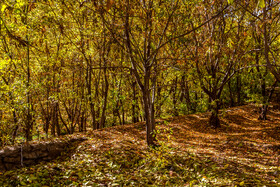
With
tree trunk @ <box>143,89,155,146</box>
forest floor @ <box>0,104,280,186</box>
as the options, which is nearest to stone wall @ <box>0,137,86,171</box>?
forest floor @ <box>0,104,280,186</box>

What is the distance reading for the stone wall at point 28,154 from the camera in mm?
7633

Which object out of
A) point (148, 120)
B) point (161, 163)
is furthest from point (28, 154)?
point (161, 163)

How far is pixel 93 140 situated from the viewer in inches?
391

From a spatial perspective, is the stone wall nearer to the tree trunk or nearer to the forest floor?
the forest floor

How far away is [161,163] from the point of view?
7234 millimetres

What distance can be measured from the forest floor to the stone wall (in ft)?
2.15

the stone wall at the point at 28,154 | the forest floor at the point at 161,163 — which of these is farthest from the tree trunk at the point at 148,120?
the stone wall at the point at 28,154

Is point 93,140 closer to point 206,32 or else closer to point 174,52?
point 174,52

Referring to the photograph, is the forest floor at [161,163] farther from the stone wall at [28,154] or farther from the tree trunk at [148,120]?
the stone wall at [28,154]

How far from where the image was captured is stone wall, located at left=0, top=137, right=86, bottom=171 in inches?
301

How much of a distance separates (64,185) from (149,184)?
2.68m

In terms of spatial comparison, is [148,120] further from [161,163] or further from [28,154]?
[28,154]

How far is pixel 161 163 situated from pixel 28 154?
5.69 m

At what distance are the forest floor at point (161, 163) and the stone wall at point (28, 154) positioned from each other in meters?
0.66
